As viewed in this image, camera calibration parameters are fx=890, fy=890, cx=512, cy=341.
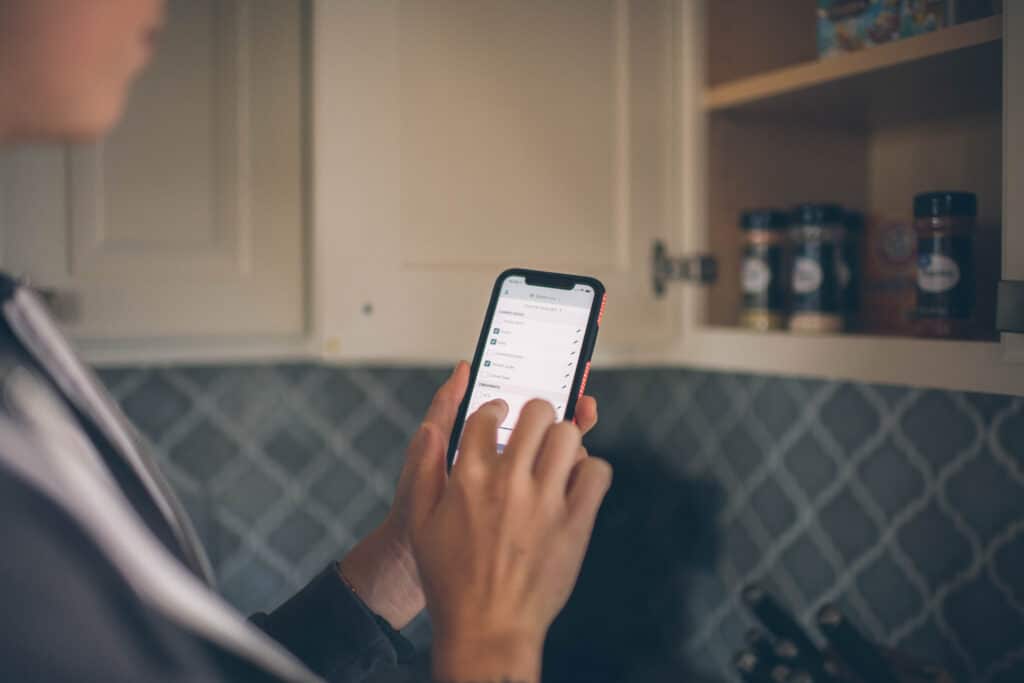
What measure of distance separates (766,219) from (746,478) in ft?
1.70

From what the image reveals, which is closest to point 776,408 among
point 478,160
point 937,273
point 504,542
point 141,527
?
point 937,273

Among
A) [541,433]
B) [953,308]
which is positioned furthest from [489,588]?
[953,308]

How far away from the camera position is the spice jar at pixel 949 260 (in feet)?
2.86

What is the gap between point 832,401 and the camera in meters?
1.30

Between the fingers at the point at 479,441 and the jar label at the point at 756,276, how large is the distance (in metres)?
0.62

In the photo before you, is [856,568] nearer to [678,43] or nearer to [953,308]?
[953,308]

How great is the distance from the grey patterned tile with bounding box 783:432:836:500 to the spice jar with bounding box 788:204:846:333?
12.7 inches

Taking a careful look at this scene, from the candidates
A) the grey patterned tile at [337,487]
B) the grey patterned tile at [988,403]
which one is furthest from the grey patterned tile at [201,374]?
the grey patterned tile at [988,403]

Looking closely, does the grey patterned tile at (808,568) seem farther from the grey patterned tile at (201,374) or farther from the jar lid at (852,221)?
the grey patterned tile at (201,374)

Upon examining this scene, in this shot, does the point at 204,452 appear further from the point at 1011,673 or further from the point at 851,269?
the point at 1011,673

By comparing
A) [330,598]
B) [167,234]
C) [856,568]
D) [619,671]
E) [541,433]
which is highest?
[167,234]

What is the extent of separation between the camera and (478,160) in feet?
3.52

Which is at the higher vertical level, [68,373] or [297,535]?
[68,373]

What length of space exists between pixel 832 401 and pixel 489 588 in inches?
36.2
